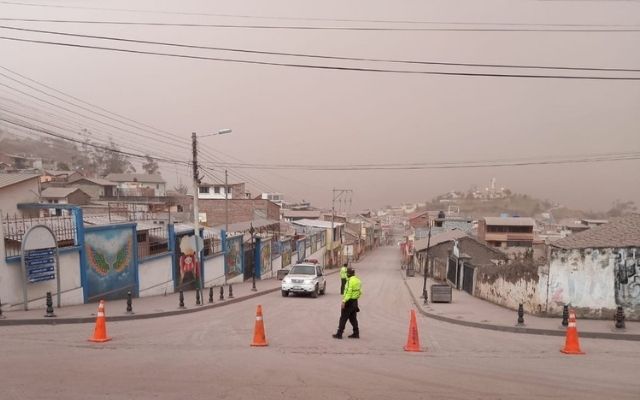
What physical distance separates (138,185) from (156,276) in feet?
219

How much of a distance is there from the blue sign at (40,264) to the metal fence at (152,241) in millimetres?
6467

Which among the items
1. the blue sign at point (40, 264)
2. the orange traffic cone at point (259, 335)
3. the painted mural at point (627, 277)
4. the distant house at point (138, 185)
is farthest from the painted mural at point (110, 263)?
the distant house at point (138, 185)

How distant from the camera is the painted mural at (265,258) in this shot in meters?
40.7

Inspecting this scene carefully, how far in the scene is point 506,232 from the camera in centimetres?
7944

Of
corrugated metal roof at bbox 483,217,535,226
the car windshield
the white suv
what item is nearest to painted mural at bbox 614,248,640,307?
the white suv

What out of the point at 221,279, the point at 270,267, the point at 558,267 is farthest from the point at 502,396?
the point at 270,267

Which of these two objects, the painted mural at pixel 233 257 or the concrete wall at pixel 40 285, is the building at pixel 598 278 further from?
the painted mural at pixel 233 257

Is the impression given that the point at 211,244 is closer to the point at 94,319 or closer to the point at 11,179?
the point at 11,179

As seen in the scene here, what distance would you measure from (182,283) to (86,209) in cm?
2181

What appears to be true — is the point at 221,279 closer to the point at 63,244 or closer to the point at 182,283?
the point at 182,283

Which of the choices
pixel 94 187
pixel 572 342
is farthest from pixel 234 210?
pixel 572 342

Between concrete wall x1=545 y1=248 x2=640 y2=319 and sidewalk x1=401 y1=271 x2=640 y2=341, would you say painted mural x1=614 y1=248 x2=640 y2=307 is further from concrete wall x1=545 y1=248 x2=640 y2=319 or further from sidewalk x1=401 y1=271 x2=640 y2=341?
sidewalk x1=401 y1=271 x2=640 y2=341

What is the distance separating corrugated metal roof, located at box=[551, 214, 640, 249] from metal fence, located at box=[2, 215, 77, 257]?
16.7 m

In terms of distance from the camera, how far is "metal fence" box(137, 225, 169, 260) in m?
22.3
